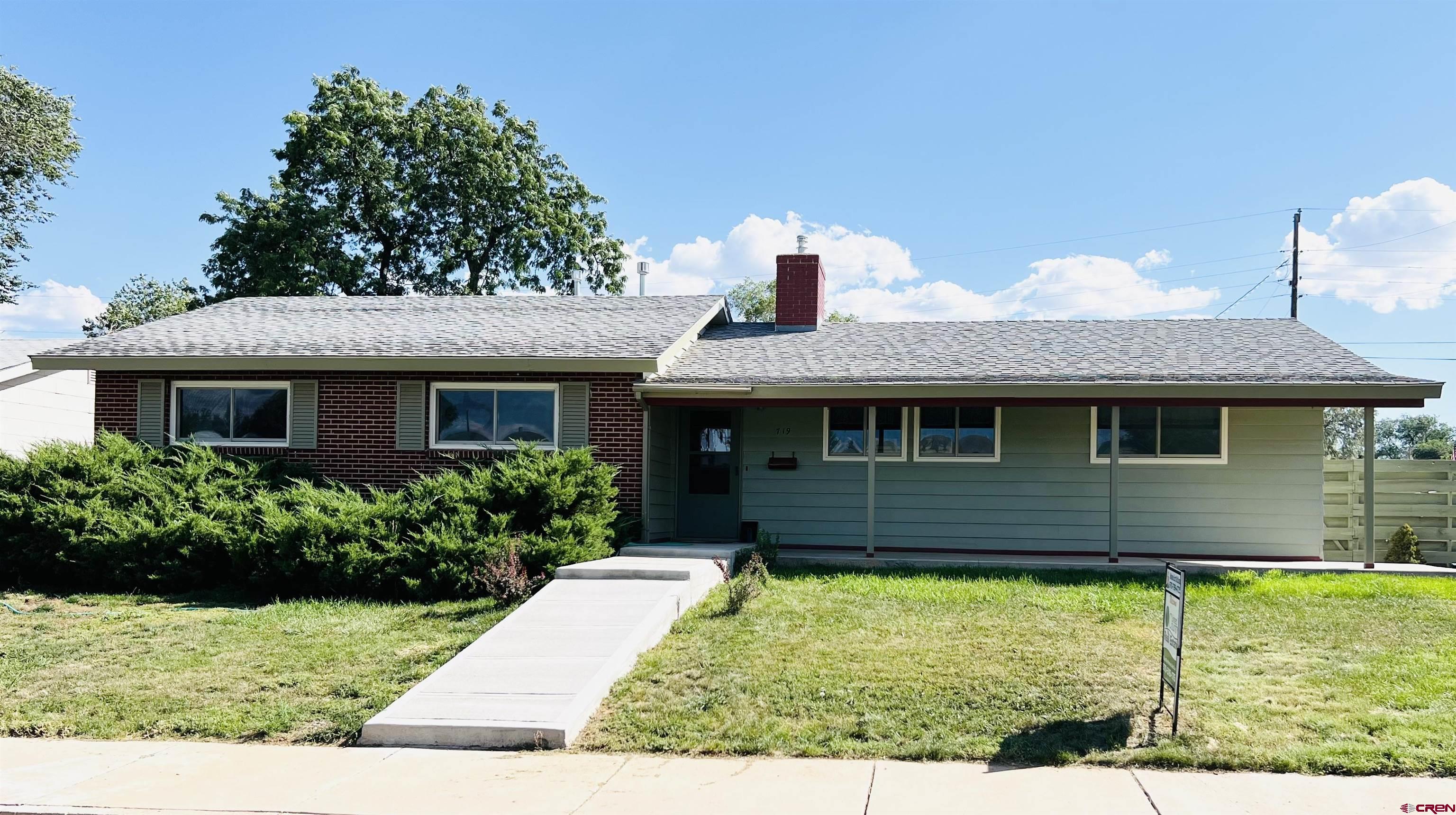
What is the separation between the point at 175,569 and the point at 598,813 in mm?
7959

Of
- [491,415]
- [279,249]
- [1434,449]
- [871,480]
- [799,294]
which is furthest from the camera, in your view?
[1434,449]

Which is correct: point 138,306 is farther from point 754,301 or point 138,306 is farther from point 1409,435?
point 1409,435

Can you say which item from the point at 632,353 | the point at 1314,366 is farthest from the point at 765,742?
the point at 1314,366

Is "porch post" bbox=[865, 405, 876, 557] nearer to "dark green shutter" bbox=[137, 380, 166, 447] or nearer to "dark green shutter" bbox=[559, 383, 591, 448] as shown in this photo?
"dark green shutter" bbox=[559, 383, 591, 448]

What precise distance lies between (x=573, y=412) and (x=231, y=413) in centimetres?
463

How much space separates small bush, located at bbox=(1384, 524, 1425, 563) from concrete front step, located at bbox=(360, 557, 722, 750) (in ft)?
34.5

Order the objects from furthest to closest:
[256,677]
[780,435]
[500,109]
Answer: [500,109], [780,435], [256,677]

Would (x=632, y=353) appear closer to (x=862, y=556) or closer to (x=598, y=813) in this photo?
(x=862, y=556)

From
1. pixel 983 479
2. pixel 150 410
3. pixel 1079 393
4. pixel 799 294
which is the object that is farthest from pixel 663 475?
pixel 150 410

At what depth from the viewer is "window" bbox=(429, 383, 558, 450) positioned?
13469 mm

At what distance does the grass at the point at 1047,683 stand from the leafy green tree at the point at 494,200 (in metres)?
22.5

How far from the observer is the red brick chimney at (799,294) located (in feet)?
55.9

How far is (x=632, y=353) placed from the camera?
42.7ft

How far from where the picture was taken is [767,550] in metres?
12.8
